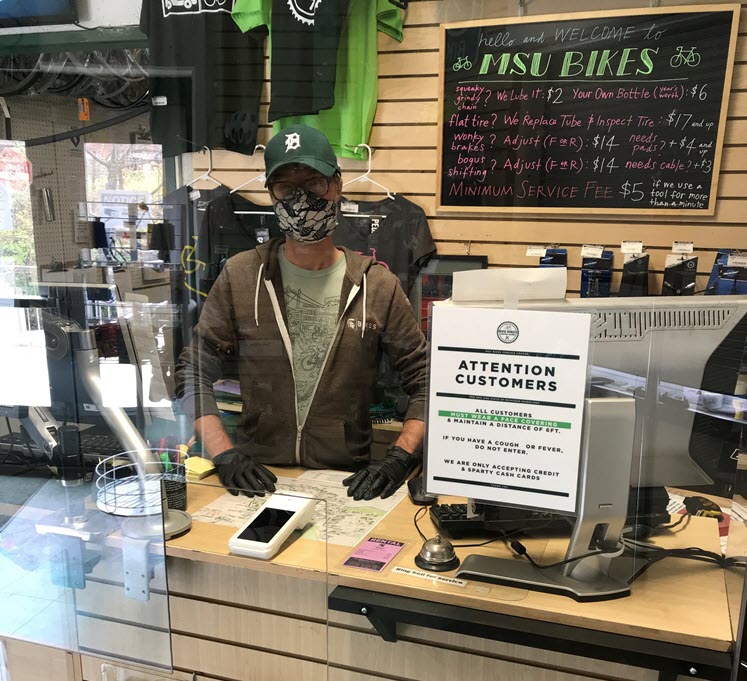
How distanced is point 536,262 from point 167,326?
1.10 m

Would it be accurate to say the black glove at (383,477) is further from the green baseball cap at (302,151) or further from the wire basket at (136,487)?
the green baseball cap at (302,151)

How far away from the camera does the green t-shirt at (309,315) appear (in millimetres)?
1658

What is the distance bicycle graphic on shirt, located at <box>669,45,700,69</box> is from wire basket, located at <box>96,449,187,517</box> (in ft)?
4.96

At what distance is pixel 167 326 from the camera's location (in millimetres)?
1904

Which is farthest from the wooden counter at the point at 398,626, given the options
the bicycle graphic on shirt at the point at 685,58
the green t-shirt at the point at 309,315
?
the bicycle graphic on shirt at the point at 685,58

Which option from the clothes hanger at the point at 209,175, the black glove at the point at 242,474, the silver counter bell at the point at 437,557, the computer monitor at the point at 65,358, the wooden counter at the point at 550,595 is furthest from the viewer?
the clothes hanger at the point at 209,175

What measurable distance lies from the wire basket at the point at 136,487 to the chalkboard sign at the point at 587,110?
0.98 metres

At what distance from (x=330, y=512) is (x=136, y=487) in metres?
0.39

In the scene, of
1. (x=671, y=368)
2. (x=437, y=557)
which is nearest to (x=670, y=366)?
(x=671, y=368)

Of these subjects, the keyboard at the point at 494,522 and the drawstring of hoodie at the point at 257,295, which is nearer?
the keyboard at the point at 494,522

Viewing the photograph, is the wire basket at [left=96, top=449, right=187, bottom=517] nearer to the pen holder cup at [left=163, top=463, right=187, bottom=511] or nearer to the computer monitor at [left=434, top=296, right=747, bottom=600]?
the pen holder cup at [left=163, top=463, right=187, bottom=511]

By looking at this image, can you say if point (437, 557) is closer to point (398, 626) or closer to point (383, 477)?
point (398, 626)

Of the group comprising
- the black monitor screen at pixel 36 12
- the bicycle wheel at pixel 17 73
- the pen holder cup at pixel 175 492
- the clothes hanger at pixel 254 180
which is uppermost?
the black monitor screen at pixel 36 12

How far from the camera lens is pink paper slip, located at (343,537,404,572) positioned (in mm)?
1051
